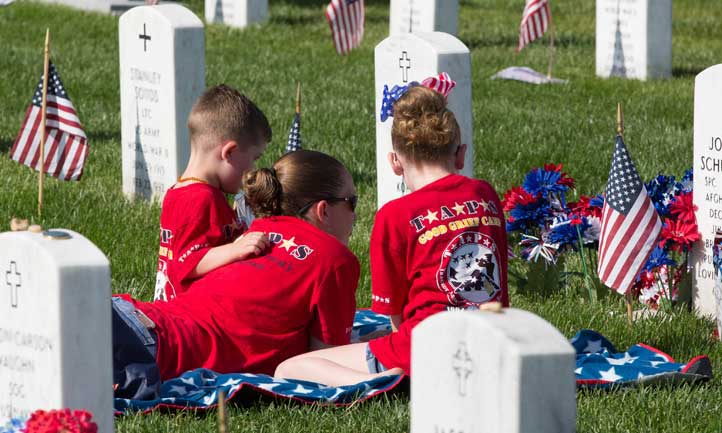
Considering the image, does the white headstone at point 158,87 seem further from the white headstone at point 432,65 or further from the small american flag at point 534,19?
the small american flag at point 534,19

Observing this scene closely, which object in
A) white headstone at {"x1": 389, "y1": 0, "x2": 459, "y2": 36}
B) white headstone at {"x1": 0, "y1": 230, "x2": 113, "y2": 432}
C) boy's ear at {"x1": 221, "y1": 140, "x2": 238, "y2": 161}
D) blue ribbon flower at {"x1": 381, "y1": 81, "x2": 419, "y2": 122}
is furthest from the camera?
white headstone at {"x1": 389, "y1": 0, "x2": 459, "y2": 36}

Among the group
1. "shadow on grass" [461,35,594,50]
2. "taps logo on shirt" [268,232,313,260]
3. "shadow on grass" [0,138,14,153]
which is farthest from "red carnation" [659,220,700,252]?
"shadow on grass" [461,35,594,50]

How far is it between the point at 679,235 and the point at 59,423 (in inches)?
159

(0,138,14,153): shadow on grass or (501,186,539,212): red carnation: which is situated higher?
(0,138,14,153): shadow on grass

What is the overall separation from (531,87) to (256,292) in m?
8.49

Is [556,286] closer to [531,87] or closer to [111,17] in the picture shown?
[531,87]

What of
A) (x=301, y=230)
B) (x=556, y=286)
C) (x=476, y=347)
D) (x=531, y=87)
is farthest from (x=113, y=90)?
(x=476, y=347)

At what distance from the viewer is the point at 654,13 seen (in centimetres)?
1382

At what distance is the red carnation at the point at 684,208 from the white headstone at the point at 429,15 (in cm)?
825

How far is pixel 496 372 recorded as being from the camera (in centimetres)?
325

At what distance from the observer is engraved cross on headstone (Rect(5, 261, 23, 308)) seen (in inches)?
153

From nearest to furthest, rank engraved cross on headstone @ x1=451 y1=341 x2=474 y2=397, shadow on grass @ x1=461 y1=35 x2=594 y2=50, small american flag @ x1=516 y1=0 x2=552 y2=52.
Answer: engraved cross on headstone @ x1=451 y1=341 x2=474 y2=397 < small american flag @ x1=516 y1=0 x2=552 y2=52 < shadow on grass @ x1=461 y1=35 x2=594 y2=50

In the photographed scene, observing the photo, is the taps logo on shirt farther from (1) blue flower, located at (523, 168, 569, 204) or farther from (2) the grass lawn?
(1) blue flower, located at (523, 168, 569, 204)

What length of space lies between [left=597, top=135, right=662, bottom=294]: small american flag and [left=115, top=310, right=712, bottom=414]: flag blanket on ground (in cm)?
53
